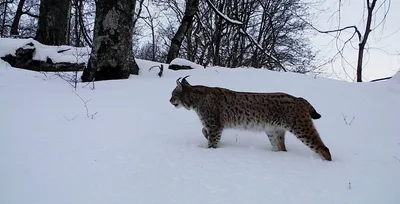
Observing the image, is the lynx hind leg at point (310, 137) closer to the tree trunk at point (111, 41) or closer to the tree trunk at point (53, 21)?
the tree trunk at point (111, 41)

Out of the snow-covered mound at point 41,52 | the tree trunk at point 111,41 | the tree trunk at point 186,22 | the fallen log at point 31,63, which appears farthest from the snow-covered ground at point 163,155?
the tree trunk at point 186,22

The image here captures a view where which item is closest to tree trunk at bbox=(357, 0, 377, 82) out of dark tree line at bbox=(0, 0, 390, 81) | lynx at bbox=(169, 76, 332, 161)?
dark tree line at bbox=(0, 0, 390, 81)

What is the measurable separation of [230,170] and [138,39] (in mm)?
33435

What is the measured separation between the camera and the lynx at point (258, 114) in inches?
181

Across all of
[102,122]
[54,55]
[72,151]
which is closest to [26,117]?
[102,122]

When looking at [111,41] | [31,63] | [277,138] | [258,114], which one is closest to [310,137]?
[277,138]

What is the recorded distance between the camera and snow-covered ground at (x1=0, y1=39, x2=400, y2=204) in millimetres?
3176

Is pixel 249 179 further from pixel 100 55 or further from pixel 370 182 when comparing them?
pixel 100 55

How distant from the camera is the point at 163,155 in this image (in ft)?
13.6

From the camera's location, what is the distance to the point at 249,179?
3.57m

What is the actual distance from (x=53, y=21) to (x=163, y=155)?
9.20 m

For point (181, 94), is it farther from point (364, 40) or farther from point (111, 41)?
point (364, 40)

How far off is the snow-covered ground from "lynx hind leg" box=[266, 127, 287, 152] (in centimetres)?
15

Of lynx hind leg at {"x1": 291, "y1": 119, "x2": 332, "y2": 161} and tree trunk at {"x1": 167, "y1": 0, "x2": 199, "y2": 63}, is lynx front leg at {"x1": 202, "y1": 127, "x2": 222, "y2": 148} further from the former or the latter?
tree trunk at {"x1": 167, "y1": 0, "x2": 199, "y2": 63}
